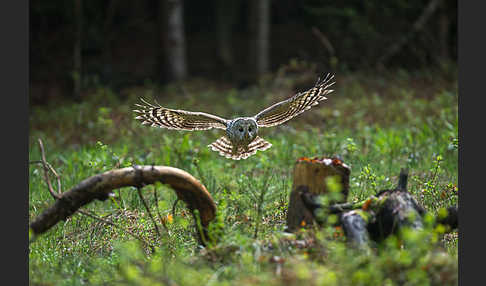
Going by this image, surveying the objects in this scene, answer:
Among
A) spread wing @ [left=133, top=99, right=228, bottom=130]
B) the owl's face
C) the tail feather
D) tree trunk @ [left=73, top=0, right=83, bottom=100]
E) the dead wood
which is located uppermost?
tree trunk @ [left=73, top=0, right=83, bottom=100]

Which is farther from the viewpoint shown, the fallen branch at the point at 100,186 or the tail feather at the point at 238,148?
the tail feather at the point at 238,148

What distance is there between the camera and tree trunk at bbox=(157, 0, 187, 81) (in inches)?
520

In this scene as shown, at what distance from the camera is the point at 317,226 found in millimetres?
3607

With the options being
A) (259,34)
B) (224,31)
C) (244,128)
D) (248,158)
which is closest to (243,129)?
(244,128)

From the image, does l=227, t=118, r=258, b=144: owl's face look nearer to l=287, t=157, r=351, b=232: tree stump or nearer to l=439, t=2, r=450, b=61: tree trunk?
l=287, t=157, r=351, b=232: tree stump

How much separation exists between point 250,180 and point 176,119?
3.19 feet

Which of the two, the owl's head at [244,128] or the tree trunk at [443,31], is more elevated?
the tree trunk at [443,31]

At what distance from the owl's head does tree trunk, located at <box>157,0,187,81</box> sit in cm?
867

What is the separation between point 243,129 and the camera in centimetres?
510

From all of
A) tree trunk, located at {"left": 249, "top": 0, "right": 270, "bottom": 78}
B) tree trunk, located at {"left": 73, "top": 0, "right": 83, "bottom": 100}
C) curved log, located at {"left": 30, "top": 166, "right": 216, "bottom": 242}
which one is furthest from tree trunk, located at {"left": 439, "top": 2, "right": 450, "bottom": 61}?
curved log, located at {"left": 30, "top": 166, "right": 216, "bottom": 242}

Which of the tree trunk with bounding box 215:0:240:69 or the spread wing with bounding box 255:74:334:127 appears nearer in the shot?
the spread wing with bounding box 255:74:334:127

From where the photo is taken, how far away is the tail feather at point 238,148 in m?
5.50

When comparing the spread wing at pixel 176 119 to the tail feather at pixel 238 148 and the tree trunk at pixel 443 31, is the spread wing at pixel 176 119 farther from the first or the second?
the tree trunk at pixel 443 31

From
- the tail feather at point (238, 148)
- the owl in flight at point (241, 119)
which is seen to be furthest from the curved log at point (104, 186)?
the tail feather at point (238, 148)
